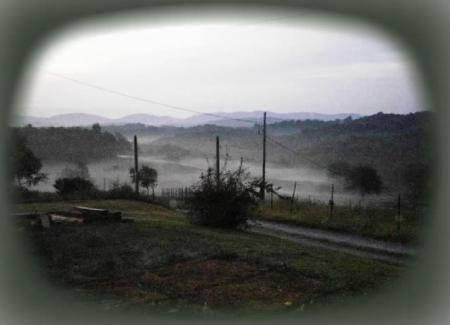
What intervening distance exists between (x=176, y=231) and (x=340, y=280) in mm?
821

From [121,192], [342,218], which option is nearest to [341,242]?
[342,218]

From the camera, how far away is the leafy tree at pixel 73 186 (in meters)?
2.00

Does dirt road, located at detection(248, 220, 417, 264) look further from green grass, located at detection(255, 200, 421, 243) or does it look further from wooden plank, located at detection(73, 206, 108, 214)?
wooden plank, located at detection(73, 206, 108, 214)

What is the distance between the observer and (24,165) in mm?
1839

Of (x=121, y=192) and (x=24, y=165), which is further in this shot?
(x=121, y=192)

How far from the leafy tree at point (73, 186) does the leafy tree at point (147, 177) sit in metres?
0.22

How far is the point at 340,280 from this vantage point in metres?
1.82

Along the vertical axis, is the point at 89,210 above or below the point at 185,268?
above

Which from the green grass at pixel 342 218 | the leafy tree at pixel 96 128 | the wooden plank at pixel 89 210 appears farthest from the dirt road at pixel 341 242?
the leafy tree at pixel 96 128

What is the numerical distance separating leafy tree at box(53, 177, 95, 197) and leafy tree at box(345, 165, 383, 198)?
1279 mm

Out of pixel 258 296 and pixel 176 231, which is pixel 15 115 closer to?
pixel 176 231

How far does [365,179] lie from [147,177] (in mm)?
1076

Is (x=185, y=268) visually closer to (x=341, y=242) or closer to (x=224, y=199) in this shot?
(x=224, y=199)

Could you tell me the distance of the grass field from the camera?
172 cm
